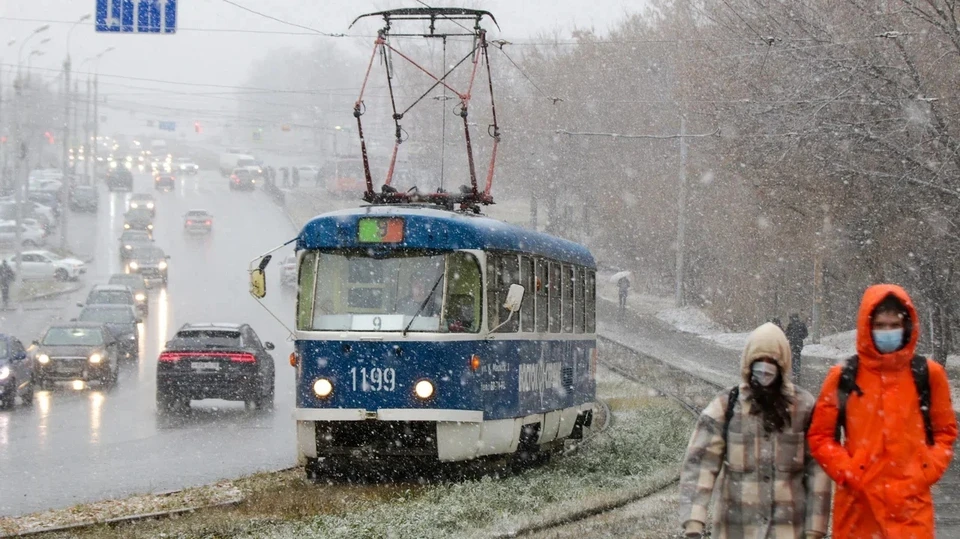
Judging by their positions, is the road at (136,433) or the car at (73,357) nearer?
the road at (136,433)

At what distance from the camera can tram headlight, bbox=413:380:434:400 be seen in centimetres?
1380

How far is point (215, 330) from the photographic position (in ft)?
82.1

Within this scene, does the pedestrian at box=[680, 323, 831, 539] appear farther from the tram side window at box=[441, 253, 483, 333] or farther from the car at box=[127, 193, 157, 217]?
the car at box=[127, 193, 157, 217]

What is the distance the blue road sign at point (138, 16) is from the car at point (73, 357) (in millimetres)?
9510

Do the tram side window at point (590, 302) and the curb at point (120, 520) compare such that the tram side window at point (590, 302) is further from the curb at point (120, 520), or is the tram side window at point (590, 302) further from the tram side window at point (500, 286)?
the curb at point (120, 520)

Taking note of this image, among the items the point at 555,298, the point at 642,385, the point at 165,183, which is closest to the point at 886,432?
the point at 555,298

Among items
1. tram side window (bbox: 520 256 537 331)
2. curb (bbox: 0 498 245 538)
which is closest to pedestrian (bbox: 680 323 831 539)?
curb (bbox: 0 498 245 538)

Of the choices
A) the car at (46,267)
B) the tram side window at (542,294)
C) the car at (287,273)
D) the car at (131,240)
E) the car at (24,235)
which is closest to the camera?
the tram side window at (542,294)

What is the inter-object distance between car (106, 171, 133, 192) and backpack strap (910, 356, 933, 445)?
97.2m

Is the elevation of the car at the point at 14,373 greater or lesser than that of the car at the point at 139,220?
lesser

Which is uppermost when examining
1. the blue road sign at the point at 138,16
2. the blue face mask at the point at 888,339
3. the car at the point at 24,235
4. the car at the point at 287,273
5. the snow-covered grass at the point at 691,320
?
the blue road sign at the point at 138,16

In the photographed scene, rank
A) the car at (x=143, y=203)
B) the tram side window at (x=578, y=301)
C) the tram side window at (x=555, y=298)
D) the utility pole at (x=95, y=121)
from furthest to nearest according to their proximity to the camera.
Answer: the utility pole at (x=95, y=121) < the car at (x=143, y=203) < the tram side window at (x=578, y=301) < the tram side window at (x=555, y=298)

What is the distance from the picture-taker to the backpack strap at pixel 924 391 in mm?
5898

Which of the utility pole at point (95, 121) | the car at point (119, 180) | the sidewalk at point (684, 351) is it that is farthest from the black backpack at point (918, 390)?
the car at point (119, 180)
